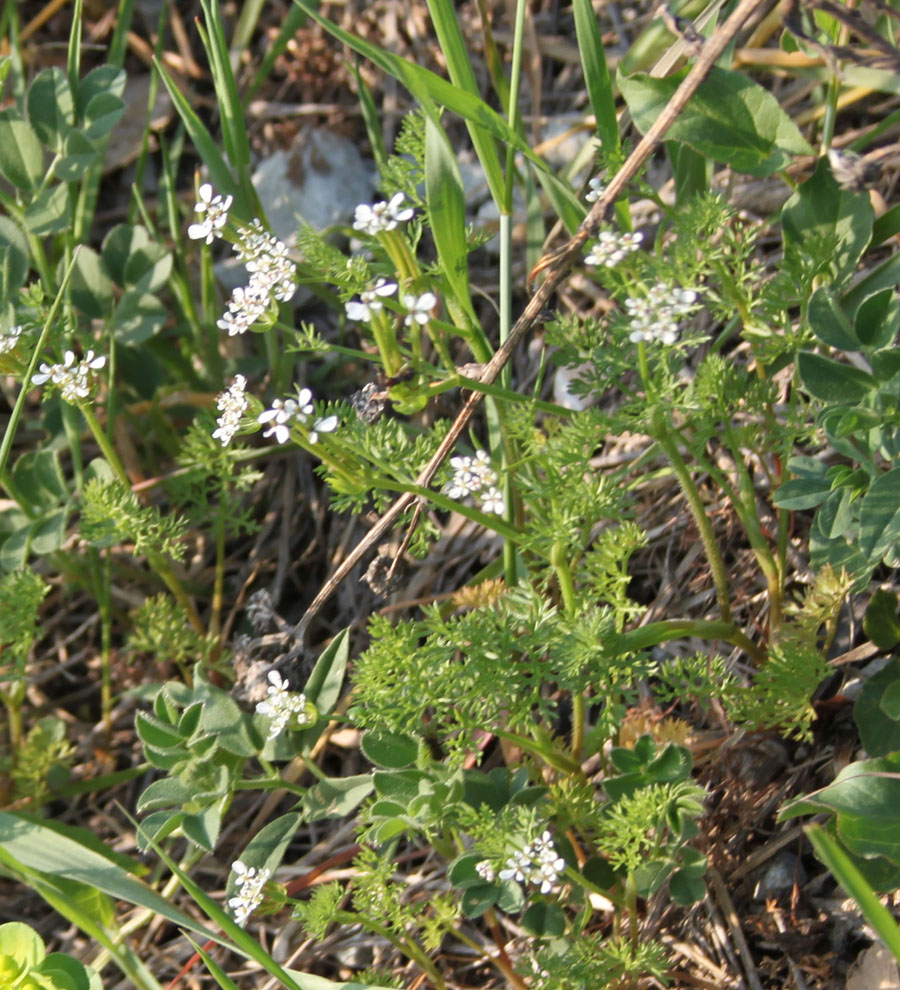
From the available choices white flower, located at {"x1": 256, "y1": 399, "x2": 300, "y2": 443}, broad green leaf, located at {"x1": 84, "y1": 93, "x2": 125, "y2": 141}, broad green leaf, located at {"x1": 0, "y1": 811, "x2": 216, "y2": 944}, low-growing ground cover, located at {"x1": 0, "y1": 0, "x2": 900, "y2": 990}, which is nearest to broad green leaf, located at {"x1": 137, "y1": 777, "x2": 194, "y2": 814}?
low-growing ground cover, located at {"x1": 0, "y1": 0, "x2": 900, "y2": 990}

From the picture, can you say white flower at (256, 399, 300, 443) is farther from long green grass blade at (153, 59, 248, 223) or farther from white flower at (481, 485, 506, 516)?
long green grass blade at (153, 59, 248, 223)

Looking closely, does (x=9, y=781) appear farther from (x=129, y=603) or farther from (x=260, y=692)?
(x=260, y=692)

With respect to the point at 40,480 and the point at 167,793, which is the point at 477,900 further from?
the point at 40,480

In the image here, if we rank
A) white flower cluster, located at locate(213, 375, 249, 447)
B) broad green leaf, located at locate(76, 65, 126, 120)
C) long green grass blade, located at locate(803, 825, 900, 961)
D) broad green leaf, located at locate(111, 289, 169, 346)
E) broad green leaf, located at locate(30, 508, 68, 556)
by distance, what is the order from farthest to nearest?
broad green leaf, located at locate(111, 289, 169, 346) < broad green leaf, located at locate(76, 65, 126, 120) < broad green leaf, located at locate(30, 508, 68, 556) < white flower cluster, located at locate(213, 375, 249, 447) < long green grass blade, located at locate(803, 825, 900, 961)

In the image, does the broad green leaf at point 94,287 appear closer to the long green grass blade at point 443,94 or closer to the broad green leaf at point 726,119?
the long green grass blade at point 443,94

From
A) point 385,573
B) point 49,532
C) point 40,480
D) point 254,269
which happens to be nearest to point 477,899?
point 385,573

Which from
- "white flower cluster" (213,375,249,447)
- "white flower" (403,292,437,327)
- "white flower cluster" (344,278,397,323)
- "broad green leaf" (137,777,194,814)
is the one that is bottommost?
"broad green leaf" (137,777,194,814)
